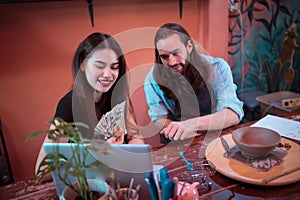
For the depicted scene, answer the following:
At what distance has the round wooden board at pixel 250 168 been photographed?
3.03ft

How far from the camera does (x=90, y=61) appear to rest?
1563 millimetres

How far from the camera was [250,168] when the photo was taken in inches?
39.3

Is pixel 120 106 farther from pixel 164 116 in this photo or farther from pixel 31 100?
pixel 31 100

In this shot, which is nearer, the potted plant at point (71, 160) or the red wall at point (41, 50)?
the potted plant at point (71, 160)

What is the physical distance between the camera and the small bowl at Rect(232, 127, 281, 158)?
1006 mm

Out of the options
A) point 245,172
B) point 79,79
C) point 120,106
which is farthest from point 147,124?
point 245,172

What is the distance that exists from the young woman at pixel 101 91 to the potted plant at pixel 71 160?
2.42 feet

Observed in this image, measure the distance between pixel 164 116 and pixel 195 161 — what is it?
75 centimetres

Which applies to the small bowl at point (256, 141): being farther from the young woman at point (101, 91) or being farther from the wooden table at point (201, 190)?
the young woman at point (101, 91)

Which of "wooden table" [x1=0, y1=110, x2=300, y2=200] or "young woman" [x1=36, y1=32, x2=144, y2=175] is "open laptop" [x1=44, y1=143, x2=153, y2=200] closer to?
"wooden table" [x1=0, y1=110, x2=300, y2=200]

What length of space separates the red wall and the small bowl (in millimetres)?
1091

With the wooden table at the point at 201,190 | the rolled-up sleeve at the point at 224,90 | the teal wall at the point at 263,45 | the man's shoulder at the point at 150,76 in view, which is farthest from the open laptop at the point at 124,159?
the teal wall at the point at 263,45

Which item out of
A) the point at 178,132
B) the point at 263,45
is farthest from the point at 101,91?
the point at 263,45

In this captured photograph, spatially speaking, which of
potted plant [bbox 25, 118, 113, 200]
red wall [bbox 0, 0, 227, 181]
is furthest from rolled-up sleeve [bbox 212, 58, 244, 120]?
potted plant [bbox 25, 118, 113, 200]
